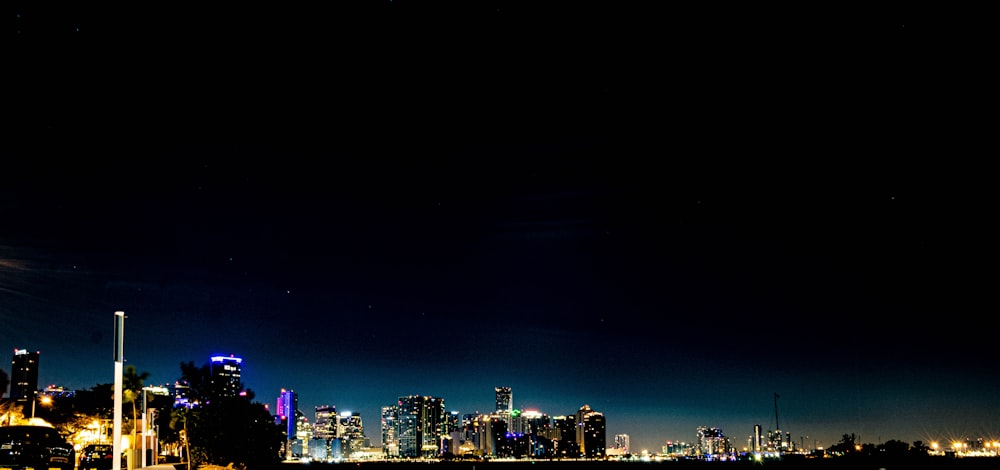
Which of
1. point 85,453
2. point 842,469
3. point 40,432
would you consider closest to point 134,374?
point 85,453

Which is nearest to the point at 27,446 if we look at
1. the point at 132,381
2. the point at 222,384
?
the point at 132,381

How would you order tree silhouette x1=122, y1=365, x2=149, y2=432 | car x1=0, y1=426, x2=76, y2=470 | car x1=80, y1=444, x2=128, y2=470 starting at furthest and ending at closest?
tree silhouette x1=122, y1=365, x2=149, y2=432
car x1=80, y1=444, x2=128, y2=470
car x1=0, y1=426, x2=76, y2=470

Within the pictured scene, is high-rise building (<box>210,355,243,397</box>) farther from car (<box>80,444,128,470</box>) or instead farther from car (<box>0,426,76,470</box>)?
car (<box>0,426,76,470</box>)

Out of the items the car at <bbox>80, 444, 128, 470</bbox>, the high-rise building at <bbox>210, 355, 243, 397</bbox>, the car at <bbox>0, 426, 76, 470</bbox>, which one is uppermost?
the high-rise building at <bbox>210, 355, 243, 397</bbox>

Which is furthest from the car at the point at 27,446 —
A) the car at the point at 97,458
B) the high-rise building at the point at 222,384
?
the high-rise building at the point at 222,384

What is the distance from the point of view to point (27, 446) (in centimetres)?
1812

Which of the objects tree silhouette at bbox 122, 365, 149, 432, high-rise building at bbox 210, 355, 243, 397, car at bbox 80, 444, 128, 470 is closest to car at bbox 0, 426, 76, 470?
car at bbox 80, 444, 128, 470

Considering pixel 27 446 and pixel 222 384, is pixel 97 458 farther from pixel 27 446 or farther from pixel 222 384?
pixel 222 384

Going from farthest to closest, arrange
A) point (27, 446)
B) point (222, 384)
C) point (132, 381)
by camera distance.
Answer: point (222, 384), point (132, 381), point (27, 446)

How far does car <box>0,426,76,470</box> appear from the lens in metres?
17.7

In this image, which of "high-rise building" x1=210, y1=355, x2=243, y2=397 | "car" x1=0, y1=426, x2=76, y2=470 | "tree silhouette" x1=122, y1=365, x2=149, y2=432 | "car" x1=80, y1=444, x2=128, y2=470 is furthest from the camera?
"high-rise building" x1=210, y1=355, x2=243, y2=397

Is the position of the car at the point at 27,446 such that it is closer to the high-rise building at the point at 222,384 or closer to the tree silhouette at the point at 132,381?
the tree silhouette at the point at 132,381

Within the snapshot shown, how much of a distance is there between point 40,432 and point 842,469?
685ft

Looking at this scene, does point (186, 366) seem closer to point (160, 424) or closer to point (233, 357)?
point (160, 424)
